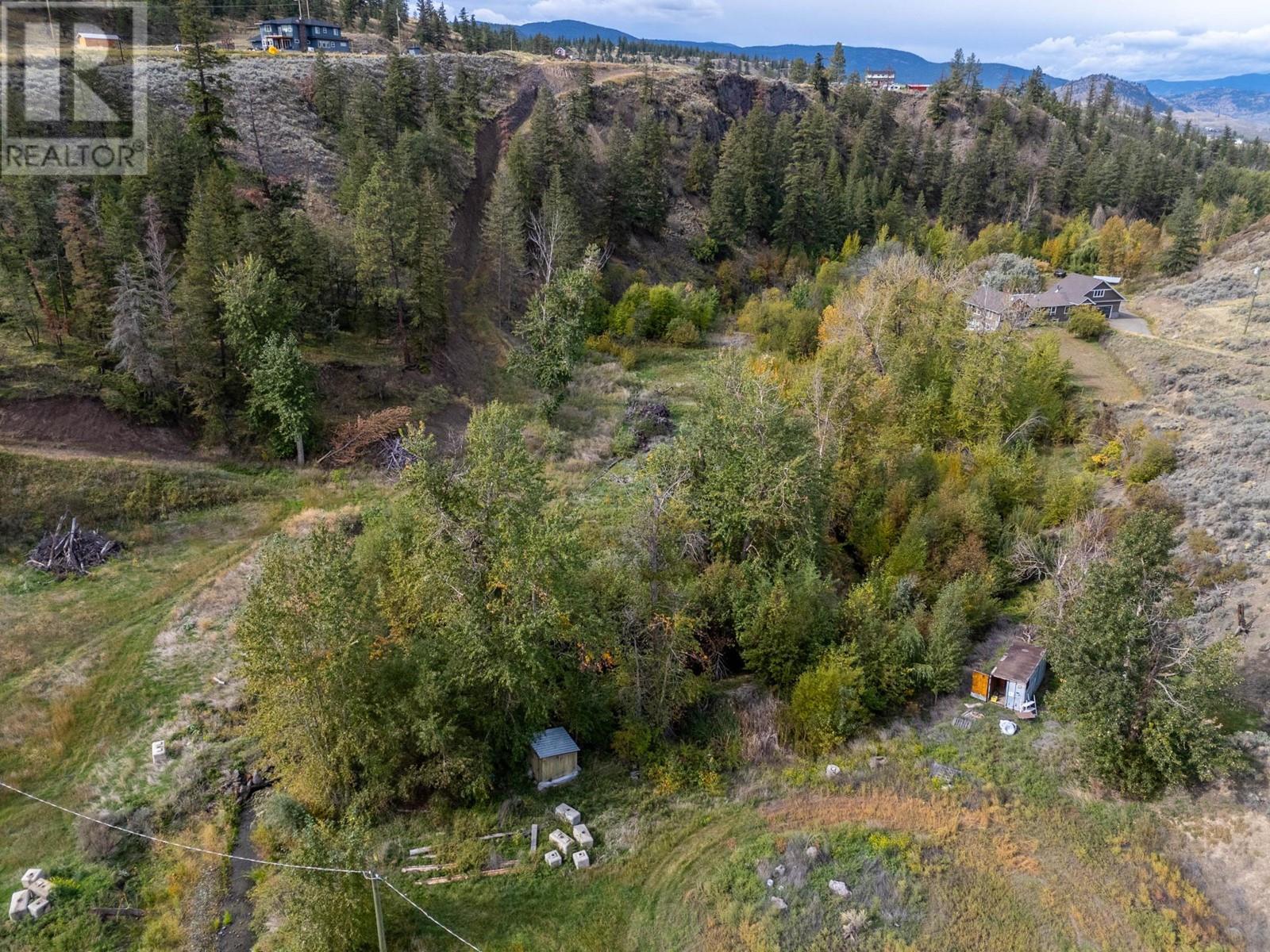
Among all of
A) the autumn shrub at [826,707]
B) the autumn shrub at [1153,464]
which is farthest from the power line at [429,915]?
the autumn shrub at [1153,464]

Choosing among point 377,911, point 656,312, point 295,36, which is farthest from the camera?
point 295,36

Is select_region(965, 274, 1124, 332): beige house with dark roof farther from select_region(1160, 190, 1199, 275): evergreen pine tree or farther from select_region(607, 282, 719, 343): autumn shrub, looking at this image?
select_region(607, 282, 719, 343): autumn shrub

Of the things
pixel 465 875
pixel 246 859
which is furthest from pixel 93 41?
pixel 465 875

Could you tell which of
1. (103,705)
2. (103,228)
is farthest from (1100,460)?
(103,228)

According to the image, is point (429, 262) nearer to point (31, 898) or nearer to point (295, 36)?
point (31, 898)

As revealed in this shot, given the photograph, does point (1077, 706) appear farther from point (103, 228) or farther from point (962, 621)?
point (103, 228)

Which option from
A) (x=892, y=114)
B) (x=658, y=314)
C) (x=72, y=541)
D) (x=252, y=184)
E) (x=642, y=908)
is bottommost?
(x=642, y=908)
